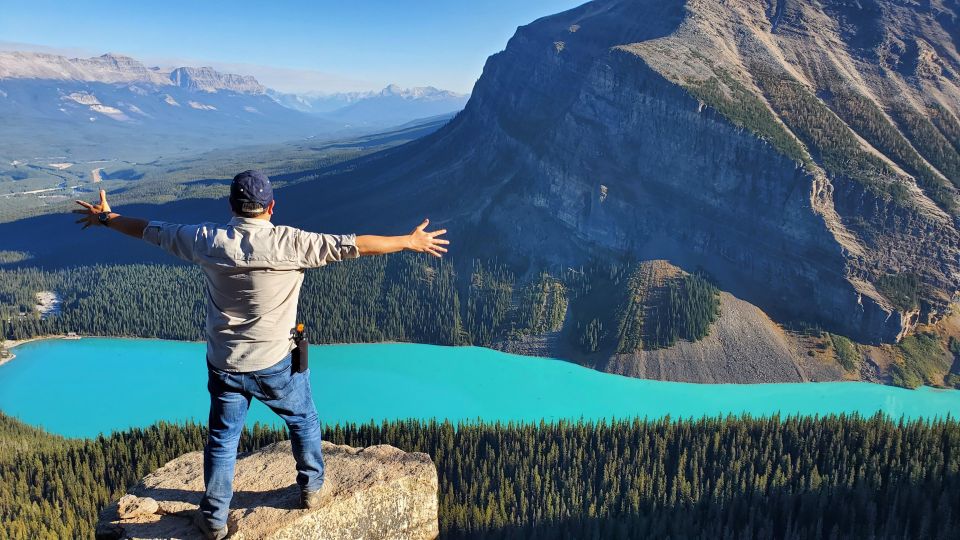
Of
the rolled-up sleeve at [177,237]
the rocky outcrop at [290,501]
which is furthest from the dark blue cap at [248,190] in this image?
the rocky outcrop at [290,501]

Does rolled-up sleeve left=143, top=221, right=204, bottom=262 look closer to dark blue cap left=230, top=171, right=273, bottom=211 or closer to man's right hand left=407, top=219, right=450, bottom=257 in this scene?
dark blue cap left=230, top=171, right=273, bottom=211

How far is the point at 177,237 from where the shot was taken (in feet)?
29.0

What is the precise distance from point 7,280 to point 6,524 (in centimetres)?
13286

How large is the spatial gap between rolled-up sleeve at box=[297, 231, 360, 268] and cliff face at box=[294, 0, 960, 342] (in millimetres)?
105030

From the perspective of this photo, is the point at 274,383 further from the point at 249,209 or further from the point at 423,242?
the point at 423,242

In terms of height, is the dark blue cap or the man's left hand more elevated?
the dark blue cap

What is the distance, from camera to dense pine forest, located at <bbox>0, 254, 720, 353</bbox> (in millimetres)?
99938

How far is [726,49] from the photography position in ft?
417

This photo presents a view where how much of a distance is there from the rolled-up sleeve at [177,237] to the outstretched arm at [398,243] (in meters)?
2.33

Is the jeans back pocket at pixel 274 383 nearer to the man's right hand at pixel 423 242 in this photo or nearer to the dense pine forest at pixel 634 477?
the man's right hand at pixel 423 242

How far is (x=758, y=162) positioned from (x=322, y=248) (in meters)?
113

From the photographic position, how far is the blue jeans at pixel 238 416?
9.55 metres

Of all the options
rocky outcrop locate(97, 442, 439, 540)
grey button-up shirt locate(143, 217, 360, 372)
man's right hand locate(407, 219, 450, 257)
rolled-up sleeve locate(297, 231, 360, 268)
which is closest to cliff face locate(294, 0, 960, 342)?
rocky outcrop locate(97, 442, 439, 540)

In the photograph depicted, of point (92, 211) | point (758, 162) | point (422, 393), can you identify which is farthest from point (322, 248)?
point (758, 162)
